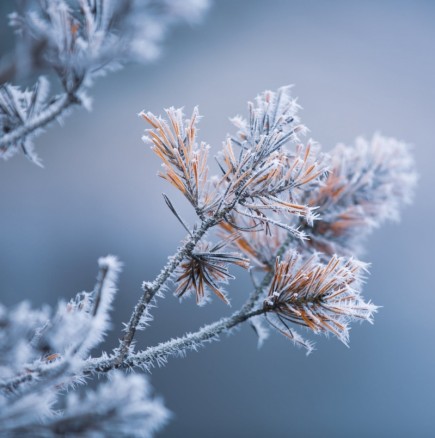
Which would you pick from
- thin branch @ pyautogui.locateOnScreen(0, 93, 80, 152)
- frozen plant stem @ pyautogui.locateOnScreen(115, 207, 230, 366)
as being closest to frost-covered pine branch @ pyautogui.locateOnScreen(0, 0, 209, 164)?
thin branch @ pyautogui.locateOnScreen(0, 93, 80, 152)

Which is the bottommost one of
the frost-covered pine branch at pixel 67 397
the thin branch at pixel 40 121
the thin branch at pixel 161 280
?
the frost-covered pine branch at pixel 67 397

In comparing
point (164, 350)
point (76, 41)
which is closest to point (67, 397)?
point (164, 350)

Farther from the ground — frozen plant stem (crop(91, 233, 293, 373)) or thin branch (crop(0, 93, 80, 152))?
thin branch (crop(0, 93, 80, 152))

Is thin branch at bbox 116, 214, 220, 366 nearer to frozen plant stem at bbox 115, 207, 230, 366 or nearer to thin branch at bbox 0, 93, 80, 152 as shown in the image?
frozen plant stem at bbox 115, 207, 230, 366

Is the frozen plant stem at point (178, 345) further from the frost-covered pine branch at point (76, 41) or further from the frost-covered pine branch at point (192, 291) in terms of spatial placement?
the frost-covered pine branch at point (76, 41)

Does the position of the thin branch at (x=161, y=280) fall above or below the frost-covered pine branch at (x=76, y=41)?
below

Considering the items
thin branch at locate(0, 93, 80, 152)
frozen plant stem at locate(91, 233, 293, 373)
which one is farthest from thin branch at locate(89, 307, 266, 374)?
thin branch at locate(0, 93, 80, 152)

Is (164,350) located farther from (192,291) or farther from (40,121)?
(40,121)

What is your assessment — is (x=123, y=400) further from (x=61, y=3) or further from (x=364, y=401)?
(x=364, y=401)

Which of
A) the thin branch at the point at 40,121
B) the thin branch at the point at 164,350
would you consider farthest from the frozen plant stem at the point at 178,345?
the thin branch at the point at 40,121

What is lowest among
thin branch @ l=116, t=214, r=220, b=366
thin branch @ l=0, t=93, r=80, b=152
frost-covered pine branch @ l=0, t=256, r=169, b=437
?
frost-covered pine branch @ l=0, t=256, r=169, b=437
